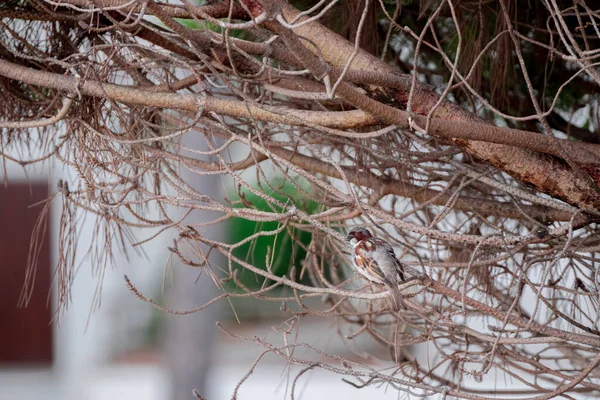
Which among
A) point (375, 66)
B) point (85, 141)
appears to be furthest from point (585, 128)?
point (85, 141)

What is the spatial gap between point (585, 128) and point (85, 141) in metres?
1.41

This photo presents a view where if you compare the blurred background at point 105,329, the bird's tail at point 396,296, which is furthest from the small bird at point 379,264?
the blurred background at point 105,329

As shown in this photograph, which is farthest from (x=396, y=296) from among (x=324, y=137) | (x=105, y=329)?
(x=105, y=329)

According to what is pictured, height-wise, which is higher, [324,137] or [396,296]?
[324,137]

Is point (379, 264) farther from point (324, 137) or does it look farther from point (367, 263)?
point (324, 137)

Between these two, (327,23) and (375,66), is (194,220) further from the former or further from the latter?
(375,66)

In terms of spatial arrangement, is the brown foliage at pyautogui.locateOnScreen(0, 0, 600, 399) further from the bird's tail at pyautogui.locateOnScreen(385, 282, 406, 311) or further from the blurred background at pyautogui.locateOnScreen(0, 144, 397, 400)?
the blurred background at pyautogui.locateOnScreen(0, 144, 397, 400)

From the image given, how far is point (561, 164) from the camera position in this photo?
1.48m

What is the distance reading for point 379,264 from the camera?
5.07 ft

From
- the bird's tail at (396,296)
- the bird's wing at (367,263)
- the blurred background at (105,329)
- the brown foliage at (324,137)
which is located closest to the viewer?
the brown foliage at (324,137)

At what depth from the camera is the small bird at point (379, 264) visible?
4.81ft

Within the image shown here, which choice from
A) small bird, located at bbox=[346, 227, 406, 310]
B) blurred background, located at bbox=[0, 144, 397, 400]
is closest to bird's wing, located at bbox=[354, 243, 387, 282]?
small bird, located at bbox=[346, 227, 406, 310]

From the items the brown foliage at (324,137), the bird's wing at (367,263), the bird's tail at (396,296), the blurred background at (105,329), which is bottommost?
the blurred background at (105,329)

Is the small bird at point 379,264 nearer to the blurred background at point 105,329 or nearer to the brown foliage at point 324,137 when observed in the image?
the brown foliage at point 324,137
